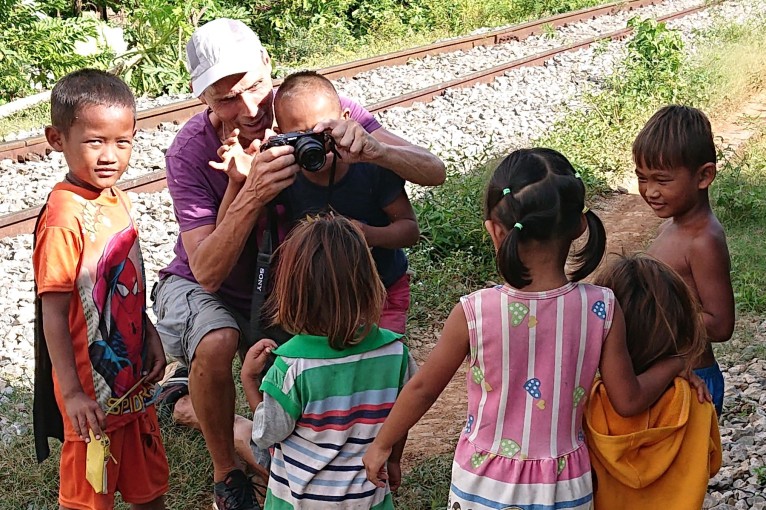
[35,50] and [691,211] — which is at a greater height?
[35,50]

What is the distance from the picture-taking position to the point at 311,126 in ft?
10.7

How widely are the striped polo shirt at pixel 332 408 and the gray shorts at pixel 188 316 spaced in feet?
2.78

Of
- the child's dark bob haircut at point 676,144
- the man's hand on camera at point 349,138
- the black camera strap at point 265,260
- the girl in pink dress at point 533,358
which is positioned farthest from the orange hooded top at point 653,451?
the black camera strap at point 265,260

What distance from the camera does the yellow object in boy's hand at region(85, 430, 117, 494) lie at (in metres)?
2.91

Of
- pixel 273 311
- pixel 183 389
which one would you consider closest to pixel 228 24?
pixel 273 311

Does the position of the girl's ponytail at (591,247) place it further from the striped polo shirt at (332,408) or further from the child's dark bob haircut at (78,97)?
the child's dark bob haircut at (78,97)

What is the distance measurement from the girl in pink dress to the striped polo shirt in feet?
0.72

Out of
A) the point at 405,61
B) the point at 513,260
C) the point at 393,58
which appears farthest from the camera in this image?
the point at 405,61

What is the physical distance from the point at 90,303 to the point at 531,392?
4.94 feet

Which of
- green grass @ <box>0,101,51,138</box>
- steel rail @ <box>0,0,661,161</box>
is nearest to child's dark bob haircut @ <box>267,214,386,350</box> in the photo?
steel rail @ <box>0,0,661,161</box>

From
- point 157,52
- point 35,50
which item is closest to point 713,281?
point 157,52

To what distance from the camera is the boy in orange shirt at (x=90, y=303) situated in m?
2.87

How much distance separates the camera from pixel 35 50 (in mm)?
13203

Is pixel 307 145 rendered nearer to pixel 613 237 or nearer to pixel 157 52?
pixel 613 237
